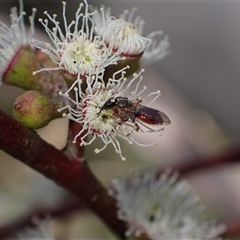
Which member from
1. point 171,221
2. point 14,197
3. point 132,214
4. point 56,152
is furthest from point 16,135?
point 14,197

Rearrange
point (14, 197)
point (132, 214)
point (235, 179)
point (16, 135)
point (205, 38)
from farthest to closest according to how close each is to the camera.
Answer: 1. point (205, 38)
2. point (235, 179)
3. point (14, 197)
4. point (132, 214)
5. point (16, 135)

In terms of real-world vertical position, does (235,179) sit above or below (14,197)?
above

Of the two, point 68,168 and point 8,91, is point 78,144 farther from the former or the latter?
point 8,91

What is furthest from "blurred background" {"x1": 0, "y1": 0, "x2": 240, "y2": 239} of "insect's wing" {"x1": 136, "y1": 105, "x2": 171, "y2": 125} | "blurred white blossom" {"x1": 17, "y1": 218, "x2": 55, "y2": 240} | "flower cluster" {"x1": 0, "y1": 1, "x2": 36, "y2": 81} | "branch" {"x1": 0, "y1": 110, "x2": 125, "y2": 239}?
"insect's wing" {"x1": 136, "y1": 105, "x2": 171, "y2": 125}

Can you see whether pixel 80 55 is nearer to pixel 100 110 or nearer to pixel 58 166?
pixel 100 110

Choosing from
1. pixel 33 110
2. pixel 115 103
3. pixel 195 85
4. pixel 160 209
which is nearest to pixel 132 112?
pixel 115 103

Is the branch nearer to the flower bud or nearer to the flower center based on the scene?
the flower bud

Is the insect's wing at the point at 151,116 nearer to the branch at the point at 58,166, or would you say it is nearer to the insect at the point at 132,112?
the insect at the point at 132,112
